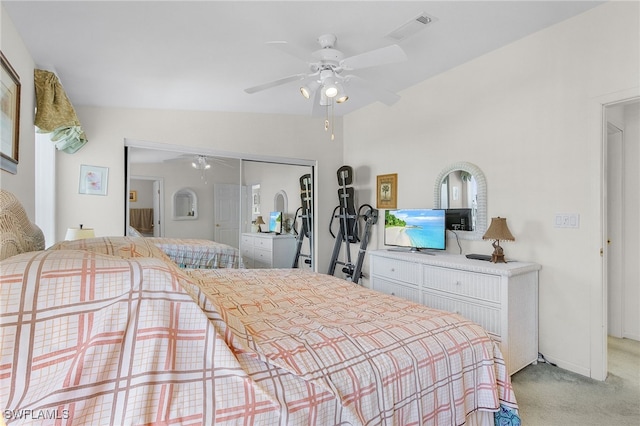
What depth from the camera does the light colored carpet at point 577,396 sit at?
1862 millimetres

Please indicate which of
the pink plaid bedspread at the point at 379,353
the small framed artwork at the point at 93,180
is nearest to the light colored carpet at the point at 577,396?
the pink plaid bedspread at the point at 379,353

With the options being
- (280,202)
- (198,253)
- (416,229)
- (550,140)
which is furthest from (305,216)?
(550,140)

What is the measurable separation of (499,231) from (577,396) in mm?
1158

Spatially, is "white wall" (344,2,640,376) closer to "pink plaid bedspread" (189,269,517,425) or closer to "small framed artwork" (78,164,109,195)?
"pink plaid bedspread" (189,269,517,425)

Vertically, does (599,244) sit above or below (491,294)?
above

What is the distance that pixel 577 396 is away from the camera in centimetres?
209

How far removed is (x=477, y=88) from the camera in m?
3.02

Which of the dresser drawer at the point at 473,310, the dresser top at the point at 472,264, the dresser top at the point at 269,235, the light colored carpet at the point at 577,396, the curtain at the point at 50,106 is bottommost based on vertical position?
the light colored carpet at the point at 577,396

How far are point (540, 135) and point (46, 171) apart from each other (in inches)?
171

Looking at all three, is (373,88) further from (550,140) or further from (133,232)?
(133,232)

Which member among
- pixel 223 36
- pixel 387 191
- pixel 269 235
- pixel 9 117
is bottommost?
pixel 269 235

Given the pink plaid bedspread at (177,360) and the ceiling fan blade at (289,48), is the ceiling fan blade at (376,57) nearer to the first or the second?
the ceiling fan blade at (289,48)

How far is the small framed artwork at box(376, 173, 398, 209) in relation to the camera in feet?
12.8

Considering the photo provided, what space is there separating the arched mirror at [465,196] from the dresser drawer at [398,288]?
708mm
